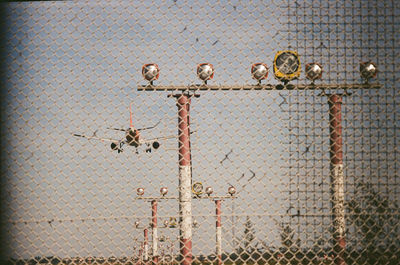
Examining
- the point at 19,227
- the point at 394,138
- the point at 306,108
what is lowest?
the point at 19,227

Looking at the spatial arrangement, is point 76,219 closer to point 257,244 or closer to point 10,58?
point 10,58

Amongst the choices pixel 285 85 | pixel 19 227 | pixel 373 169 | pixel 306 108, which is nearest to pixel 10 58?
pixel 19 227

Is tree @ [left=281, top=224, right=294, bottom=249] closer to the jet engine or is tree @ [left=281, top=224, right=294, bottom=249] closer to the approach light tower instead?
the approach light tower

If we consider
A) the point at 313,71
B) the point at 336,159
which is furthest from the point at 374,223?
the point at 313,71

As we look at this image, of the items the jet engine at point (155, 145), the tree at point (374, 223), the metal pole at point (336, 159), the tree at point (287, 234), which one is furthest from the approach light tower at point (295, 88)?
the tree at point (287, 234)

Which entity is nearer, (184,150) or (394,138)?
(394,138)

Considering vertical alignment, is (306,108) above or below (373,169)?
above

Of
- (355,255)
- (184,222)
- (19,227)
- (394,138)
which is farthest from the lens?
(184,222)
